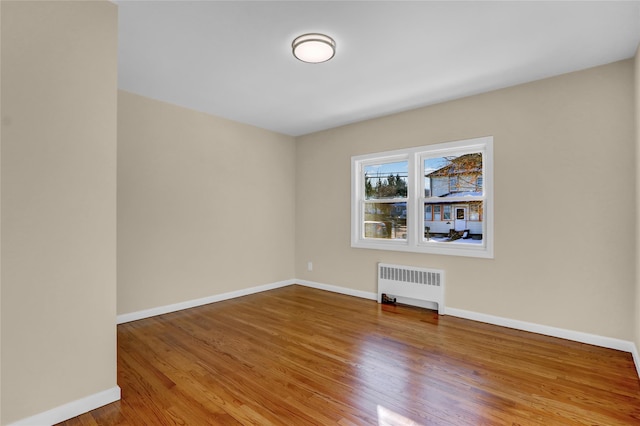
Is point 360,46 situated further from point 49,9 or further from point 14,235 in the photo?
point 14,235

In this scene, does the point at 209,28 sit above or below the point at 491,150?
above

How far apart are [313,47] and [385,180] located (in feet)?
8.09

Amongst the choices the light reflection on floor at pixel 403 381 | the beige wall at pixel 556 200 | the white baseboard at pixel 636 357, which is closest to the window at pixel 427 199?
the beige wall at pixel 556 200

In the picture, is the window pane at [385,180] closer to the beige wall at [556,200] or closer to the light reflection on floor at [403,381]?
the beige wall at [556,200]

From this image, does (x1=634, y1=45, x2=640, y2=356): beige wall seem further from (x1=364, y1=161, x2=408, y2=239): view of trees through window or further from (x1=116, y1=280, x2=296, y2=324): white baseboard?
(x1=116, y1=280, x2=296, y2=324): white baseboard

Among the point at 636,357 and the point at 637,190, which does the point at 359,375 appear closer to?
the point at 636,357

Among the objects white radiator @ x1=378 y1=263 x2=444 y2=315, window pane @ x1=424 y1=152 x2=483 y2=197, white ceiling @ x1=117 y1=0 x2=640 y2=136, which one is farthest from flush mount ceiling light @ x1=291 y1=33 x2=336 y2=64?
white radiator @ x1=378 y1=263 x2=444 y2=315

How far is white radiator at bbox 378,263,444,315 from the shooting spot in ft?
12.8

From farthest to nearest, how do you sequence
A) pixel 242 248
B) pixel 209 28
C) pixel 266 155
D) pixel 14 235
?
1. pixel 266 155
2. pixel 242 248
3. pixel 209 28
4. pixel 14 235

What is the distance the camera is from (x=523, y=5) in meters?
2.11

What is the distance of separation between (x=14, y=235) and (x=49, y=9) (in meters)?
1.31

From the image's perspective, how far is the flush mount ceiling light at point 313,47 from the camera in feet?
8.07

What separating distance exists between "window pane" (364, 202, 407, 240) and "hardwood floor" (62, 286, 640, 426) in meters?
1.24

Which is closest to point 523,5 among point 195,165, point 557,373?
point 557,373
